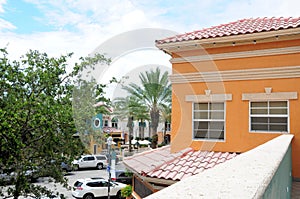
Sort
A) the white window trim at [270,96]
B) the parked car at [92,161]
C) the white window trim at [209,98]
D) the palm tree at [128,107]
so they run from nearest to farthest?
the white window trim at [270,96]
the white window trim at [209,98]
the palm tree at [128,107]
the parked car at [92,161]

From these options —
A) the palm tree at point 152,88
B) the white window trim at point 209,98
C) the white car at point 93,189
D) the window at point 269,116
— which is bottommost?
the white car at point 93,189

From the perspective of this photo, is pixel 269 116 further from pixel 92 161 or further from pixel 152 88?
pixel 92 161

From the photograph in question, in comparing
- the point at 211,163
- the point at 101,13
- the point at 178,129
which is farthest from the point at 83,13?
the point at 211,163

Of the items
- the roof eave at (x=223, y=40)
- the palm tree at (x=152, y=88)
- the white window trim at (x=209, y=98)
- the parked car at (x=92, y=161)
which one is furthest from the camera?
the parked car at (x=92, y=161)

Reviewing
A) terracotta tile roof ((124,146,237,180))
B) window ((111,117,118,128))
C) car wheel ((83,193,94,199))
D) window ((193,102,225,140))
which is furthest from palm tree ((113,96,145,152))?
terracotta tile roof ((124,146,237,180))

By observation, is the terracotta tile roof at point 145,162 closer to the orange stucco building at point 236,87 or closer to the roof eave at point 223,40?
the orange stucco building at point 236,87

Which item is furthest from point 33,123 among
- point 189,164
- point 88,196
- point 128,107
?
point 128,107

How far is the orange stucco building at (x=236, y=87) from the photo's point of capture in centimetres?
813

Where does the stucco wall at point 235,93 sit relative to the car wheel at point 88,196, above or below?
above

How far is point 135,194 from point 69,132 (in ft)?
12.6

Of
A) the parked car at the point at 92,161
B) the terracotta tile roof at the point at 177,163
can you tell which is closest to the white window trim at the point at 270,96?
the terracotta tile roof at the point at 177,163

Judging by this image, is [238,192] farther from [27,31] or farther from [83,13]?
[27,31]

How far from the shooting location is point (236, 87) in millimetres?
8852

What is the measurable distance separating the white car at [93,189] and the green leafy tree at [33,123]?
8.81 meters
